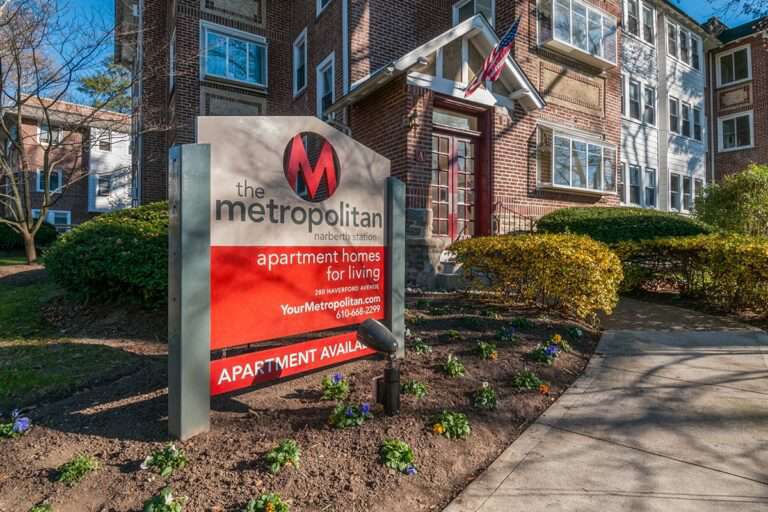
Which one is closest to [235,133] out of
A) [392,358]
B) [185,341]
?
[185,341]

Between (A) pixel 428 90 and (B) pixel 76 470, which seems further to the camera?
(A) pixel 428 90

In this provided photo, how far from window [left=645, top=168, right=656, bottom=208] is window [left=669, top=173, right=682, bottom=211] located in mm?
1573

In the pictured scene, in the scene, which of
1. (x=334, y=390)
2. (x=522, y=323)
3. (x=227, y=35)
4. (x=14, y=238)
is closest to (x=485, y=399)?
(x=334, y=390)

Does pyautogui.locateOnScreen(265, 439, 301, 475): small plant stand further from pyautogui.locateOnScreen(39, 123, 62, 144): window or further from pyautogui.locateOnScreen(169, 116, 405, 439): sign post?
pyautogui.locateOnScreen(39, 123, 62, 144): window

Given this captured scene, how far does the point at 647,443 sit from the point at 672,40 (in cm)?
2334

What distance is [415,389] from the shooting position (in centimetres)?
352

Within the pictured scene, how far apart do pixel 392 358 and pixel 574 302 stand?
11.2ft

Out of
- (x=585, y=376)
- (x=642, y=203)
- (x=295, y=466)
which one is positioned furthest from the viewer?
(x=642, y=203)

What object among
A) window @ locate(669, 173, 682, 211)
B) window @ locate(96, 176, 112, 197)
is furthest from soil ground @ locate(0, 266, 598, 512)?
window @ locate(96, 176, 112, 197)

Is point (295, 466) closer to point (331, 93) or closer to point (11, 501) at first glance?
point (11, 501)

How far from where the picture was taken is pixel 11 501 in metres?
2.29

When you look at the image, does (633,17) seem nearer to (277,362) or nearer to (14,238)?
(277,362)

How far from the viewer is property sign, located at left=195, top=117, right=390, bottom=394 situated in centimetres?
299

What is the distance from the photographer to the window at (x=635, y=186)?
17969 millimetres
